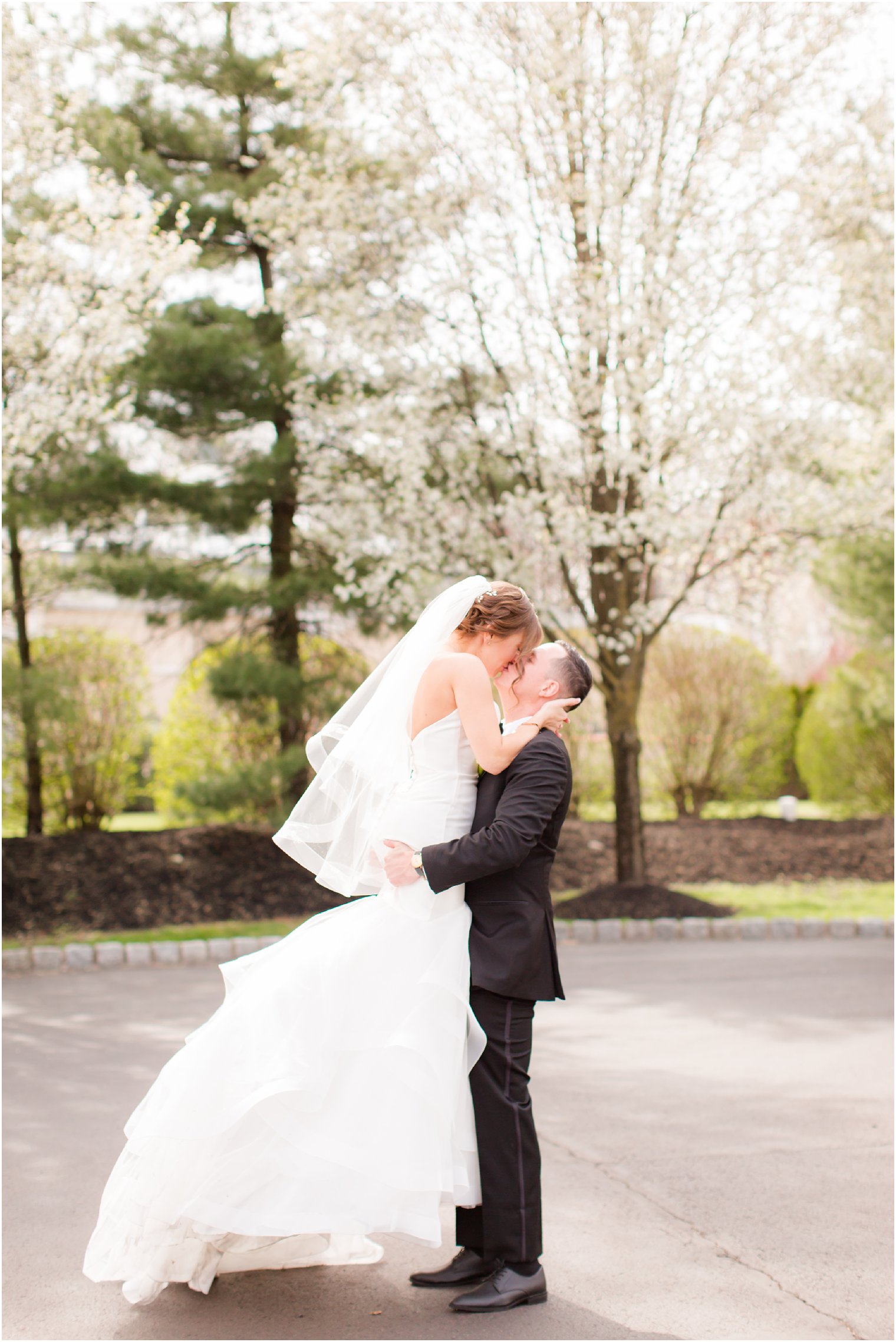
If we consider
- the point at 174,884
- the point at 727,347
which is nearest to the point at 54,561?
the point at 174,884

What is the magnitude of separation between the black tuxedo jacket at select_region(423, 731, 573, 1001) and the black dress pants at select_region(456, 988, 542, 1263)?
0.11m

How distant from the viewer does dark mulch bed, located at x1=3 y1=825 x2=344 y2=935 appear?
10258mm

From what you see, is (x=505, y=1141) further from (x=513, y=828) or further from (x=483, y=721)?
(x=483, y=721)

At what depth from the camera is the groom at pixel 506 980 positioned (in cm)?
329

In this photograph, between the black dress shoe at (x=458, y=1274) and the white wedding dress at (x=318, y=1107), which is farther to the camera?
the black dress shoe at (x=458, y=1274)

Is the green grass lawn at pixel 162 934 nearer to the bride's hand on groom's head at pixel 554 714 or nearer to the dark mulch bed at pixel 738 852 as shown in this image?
the dark mulch bed at pixel 738 852

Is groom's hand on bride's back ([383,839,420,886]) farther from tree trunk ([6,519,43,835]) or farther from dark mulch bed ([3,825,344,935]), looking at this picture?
tree trunk ([6,519,43,835])

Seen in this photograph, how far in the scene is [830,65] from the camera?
10.2m

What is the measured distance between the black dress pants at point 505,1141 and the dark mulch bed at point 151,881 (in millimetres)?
7281

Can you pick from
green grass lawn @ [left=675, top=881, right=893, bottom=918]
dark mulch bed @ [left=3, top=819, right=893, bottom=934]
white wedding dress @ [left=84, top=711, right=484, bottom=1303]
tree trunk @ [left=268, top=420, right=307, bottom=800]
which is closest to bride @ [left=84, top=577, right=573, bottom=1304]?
white wedding dress @ [left=84, top=711, right=484, bottom=1303]

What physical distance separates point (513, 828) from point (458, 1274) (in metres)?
1.44

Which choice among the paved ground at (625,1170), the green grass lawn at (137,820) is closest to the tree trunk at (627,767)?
the paved ground at (625,1170)

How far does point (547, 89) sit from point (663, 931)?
25.1 ft

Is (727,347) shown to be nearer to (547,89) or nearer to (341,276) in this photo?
(547,89)
